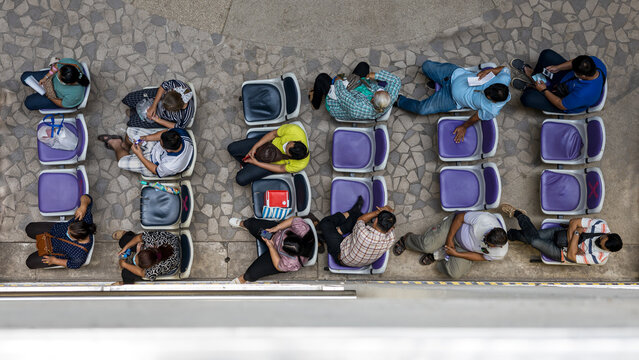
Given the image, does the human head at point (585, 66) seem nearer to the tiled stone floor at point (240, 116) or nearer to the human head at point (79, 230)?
the tiled stone floor at point (240, 116)

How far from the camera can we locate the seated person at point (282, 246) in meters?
4.48

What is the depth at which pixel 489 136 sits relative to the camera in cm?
504

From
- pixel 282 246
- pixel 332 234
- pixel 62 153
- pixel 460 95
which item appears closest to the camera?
pixel 282 246

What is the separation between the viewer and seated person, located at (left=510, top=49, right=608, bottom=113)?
475 centimetres

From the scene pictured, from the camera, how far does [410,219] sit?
5668 millimetres

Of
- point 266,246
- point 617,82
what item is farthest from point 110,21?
point 617,82

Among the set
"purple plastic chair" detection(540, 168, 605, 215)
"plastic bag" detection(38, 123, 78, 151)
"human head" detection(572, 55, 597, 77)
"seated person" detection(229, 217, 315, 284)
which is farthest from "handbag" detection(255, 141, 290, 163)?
"human head" detection(572, 55, 597, 77)

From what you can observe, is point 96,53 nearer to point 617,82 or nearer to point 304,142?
point 304,142

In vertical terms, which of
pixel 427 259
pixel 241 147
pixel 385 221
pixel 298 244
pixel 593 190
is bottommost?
pixel 427 259

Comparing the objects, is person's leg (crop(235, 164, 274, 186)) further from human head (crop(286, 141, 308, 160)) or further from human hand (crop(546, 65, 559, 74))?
human hand (crop(546, 65, 559, 74))

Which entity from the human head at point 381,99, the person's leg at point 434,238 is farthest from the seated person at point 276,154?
the person's leg at point 434,238

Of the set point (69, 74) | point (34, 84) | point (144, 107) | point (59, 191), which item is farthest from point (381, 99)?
point (34, 84)

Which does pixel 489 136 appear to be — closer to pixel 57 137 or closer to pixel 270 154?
pixel 270 154

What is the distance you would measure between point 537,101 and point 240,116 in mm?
4225
